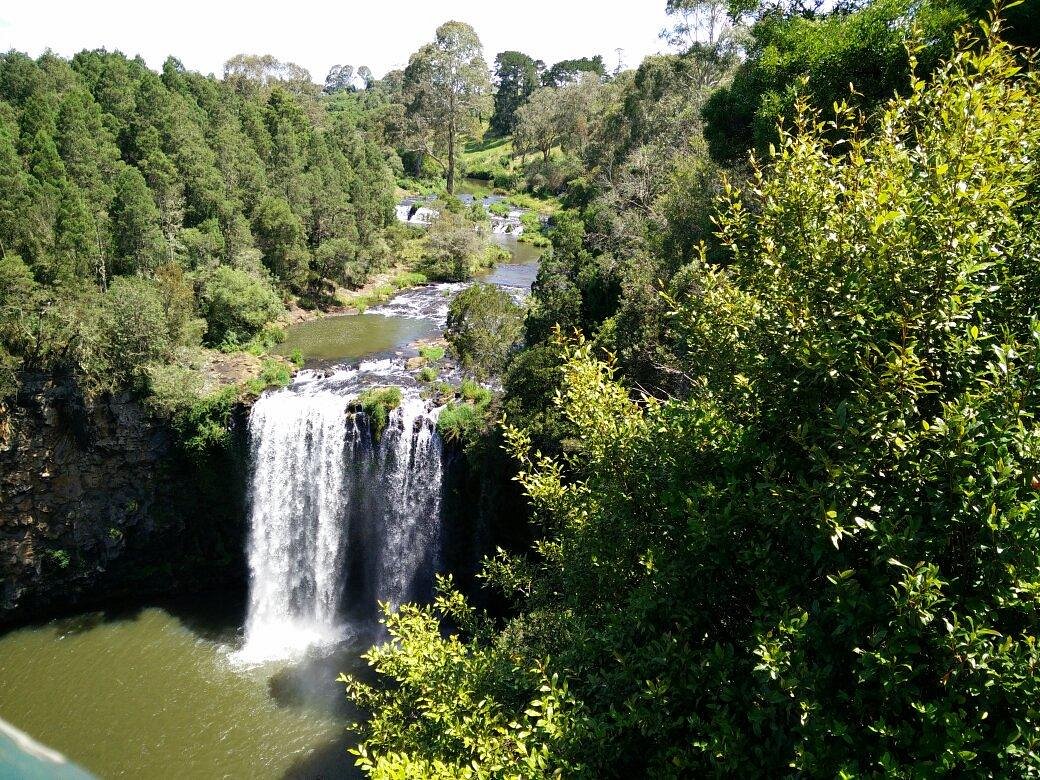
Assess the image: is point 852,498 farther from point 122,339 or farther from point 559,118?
point 559,118

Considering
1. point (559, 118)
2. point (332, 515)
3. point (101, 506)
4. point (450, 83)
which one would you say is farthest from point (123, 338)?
point (559, 118)

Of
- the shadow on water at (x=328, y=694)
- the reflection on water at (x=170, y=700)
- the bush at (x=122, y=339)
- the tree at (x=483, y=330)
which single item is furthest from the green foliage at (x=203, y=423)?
the tree at (x=483, y=330)

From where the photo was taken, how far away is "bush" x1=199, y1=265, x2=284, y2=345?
28.4m

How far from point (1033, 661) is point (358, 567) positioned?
20917 millimetres

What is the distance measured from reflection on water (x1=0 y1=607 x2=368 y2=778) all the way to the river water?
0.11ft

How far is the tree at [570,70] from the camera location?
89188 millimetres

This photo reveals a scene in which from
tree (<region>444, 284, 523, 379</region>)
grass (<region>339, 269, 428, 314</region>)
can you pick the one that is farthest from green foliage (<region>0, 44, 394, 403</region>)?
tree (<region>444, 284, 523, 379</region>)

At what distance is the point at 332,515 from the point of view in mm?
21703

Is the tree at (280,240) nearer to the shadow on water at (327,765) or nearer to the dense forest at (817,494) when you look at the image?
the shadow on water at (327,765)

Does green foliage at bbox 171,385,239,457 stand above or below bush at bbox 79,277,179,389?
below

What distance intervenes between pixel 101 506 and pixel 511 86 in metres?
82.9

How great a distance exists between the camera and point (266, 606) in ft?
71.3

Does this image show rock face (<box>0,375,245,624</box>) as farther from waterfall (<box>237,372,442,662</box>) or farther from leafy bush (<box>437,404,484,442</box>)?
leafy bush (<box>437,404,484,442</box>)

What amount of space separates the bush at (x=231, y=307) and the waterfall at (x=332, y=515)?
752 centimetres
